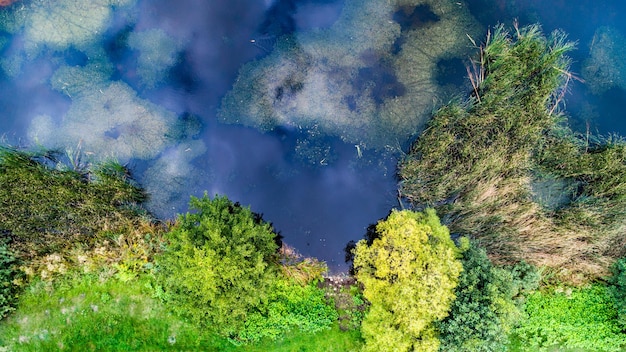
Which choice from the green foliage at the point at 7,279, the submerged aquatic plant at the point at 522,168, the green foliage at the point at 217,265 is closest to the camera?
the green foliage at the point at 217,265

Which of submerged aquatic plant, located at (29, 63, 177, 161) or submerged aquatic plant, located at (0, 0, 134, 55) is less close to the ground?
submerged aquatic plant, located at (0, 0, 134, 55)

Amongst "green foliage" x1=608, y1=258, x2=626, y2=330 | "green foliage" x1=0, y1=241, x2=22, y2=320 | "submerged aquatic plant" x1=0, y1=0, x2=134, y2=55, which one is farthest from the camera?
"submerged aquatic plant" x1=0, y1=0, x2=134, y2=55

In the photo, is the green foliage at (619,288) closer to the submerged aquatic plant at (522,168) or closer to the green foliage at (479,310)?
the submerged aquatic plant at (522,168)

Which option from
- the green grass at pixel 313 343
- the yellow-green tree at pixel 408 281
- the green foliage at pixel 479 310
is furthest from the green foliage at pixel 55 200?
the green foliage at pixel 479 310

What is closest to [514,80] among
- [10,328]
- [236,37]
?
[236,37]

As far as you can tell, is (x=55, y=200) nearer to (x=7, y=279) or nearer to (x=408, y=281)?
(x=7, y=279)

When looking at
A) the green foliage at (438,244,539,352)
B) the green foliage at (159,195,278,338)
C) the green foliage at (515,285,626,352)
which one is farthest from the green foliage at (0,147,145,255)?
the green foliage at (515,285,626,352)

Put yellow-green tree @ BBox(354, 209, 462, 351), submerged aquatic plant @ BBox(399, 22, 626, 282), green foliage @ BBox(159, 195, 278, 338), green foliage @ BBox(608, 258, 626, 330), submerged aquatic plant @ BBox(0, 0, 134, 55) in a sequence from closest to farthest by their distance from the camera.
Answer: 1. yellow-green tree @ BBox(354, 209, 462, 351)
2. green foliage @ BBox(159, 195, 278, 338)
3. green foliage @ BBox(608, 258, 626, 330)
4. submerged aquatic plant @ BBox(399, 22, 626, 282)
5. submerged aquatic plant @ BBox(0, 0, 134, 55)

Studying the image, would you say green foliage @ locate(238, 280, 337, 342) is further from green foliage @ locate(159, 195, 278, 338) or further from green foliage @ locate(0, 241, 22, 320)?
green foliage @ locate(0, 241, 22, 320)

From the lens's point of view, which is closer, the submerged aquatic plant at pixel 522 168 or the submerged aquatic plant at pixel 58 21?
the submerged aquatic plant at pixel 522 168
